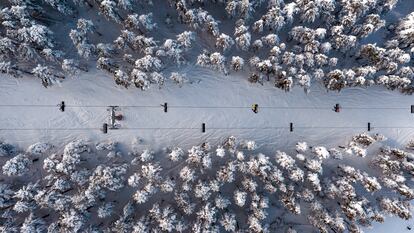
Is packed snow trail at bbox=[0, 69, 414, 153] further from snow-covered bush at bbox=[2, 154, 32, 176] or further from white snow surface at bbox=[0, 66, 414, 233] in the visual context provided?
snow-covered bush at bbox=[2, 154, 32, 176]

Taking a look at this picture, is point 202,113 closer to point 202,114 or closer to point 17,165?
point 202,114

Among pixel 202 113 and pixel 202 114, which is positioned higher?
pixel 202 113

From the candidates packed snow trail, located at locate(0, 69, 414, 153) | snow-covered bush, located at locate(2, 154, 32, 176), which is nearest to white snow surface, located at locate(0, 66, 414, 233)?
packed snow trail, located at locate(0, 69, 414, 153)

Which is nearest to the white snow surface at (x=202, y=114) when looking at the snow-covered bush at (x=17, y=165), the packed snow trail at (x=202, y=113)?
the packed snow trail at (x=202, y=113)

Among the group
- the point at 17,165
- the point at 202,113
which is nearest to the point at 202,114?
the point at 202,113

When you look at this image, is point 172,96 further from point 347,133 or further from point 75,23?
point 347,133

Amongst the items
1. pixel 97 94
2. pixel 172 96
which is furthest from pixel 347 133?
pixel 97 94
